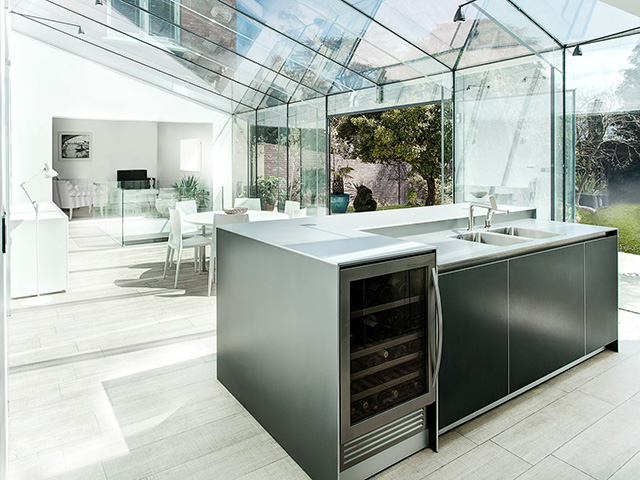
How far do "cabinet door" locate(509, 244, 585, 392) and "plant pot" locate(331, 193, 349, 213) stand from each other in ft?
35.9

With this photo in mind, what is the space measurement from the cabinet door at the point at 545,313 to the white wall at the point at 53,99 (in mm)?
7968

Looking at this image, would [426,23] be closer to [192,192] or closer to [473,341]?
[473,341]

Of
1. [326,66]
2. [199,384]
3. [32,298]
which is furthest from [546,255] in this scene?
[326,66]

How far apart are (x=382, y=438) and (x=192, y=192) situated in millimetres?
7916

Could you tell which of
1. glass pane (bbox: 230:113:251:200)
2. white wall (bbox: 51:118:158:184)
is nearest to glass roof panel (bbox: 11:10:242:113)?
glass pane (bbox: 230:113:251:200)

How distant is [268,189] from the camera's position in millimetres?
9219

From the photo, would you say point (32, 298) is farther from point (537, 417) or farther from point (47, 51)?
point (47, 51)

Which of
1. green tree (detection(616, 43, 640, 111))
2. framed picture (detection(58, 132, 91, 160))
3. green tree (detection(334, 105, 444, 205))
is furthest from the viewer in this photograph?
green tree (detection(334, 105, 444, 205))

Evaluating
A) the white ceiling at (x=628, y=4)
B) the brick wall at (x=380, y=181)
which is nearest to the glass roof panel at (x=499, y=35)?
the white ceiling at (x=628, y=4)

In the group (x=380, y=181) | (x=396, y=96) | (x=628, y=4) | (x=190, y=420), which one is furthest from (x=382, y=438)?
(x=380, y=181)

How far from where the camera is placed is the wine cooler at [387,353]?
187 cm

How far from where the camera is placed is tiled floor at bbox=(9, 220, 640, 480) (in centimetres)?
205

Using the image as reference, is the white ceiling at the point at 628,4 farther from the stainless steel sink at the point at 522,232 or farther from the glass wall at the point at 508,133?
the stainless steel sink at the point at 522,232

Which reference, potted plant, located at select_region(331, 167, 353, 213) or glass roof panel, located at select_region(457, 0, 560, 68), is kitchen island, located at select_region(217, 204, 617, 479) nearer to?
glass roof panel, located at select_region(457, 0, 560, 68)
